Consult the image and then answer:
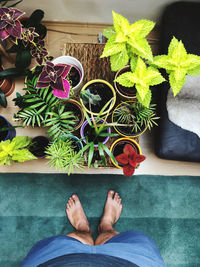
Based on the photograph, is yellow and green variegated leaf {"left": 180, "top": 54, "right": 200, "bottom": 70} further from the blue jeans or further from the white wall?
the blue jeans

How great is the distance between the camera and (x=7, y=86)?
161 cm

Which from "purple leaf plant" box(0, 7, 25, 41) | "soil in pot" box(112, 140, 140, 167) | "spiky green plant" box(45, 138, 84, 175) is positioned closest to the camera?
"purple leaf plant" box(0, 7, 25, 41)

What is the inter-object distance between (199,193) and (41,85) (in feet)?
4.52

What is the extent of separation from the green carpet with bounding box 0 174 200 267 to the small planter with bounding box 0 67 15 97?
0.62 m

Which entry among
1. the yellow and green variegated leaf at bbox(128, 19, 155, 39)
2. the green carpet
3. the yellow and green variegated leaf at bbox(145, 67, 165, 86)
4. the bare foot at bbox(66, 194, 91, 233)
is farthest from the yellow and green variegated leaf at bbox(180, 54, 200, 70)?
the bare foot at bbox(66, 194, 91, 233)

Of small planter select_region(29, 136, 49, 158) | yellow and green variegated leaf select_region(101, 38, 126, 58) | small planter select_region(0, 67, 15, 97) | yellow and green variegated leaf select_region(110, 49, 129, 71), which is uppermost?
yellow and green variegated leaf select_region(101, 38, 126, 58)

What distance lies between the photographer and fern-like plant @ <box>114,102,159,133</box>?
1.25 meters

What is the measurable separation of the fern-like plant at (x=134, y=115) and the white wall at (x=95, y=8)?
0.70 m

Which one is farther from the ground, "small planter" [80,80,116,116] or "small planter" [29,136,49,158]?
"small planter" [80,80,116,116]

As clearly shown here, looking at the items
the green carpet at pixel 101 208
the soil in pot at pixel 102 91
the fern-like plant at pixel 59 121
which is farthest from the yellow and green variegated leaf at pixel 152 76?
the green carpet at pixel 101 208

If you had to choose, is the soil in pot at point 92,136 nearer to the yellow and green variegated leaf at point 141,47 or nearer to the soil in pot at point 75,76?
the soil in pot at point 75,76

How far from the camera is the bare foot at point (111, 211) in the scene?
159 cm

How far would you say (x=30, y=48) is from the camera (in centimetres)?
151

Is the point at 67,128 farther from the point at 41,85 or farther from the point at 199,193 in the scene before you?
the point at 199,193
